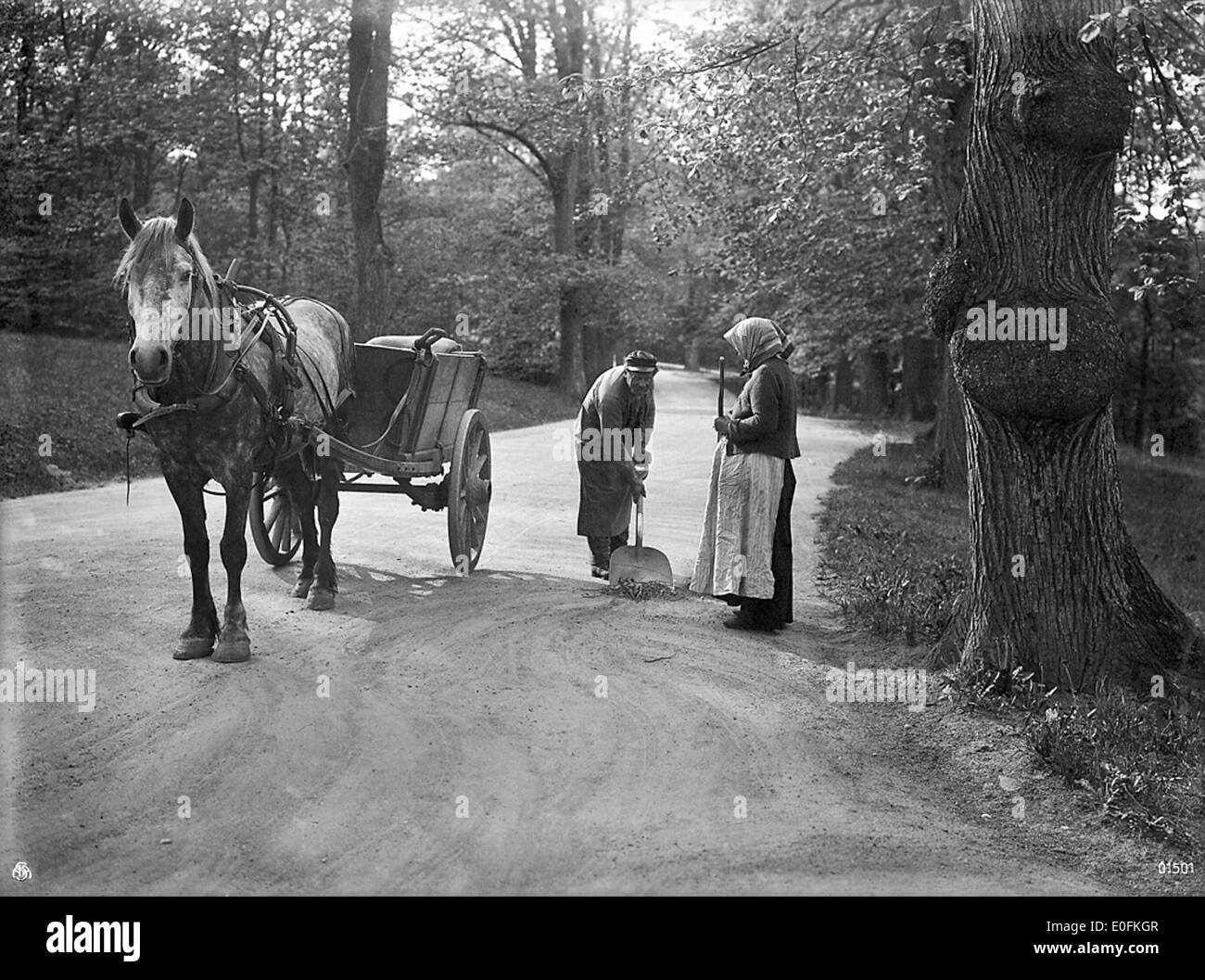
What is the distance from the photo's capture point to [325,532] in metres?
7.83

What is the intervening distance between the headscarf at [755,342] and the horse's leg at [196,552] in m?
3.49

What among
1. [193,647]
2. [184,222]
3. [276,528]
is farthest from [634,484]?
[184,222]

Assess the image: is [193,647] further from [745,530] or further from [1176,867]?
[1176,867]

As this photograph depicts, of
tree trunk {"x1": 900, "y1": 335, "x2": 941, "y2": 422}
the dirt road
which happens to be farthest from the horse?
tree trunk {"x1": 900, "y1": 335, "x2": 941, "y2": 422}

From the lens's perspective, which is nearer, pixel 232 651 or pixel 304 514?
pixel 232 651

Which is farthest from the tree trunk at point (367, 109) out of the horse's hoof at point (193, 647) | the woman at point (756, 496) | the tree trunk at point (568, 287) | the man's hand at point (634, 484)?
the tree trunk at point (568, 287)

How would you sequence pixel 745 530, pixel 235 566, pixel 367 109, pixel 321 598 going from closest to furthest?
pixel 235 566, pixel 321 598, pixel 745 530, pixel 367 109

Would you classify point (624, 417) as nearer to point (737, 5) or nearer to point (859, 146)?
point (859, 146)

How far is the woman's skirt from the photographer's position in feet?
25.0

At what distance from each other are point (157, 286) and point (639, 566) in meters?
4.29

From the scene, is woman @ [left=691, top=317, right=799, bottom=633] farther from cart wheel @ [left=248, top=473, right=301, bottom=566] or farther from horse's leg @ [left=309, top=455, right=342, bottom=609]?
cart wheel @ [left=248, top=473, right=301, bottom=566]

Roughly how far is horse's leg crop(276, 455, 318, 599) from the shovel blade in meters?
2.18

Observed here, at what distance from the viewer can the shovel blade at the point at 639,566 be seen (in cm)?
873
